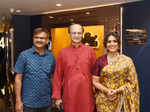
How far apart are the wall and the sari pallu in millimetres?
1878

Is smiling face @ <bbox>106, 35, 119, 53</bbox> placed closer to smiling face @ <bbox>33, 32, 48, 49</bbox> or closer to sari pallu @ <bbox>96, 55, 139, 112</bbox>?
sari pallu @ <bbox>96, 55, 139, 112</bbox>

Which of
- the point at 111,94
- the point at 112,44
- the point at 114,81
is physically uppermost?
the point at 112,44

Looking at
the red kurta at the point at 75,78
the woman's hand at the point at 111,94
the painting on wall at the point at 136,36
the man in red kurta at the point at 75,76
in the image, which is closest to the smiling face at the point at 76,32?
the man in red kurta at the point at 75,76

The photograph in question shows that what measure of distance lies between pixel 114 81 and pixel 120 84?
0.07 metres

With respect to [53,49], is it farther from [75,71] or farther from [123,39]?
[75,71]

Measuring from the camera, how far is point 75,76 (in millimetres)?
1998

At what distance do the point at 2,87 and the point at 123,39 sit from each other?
3066 mm

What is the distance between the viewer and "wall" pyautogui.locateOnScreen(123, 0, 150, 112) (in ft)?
12.4

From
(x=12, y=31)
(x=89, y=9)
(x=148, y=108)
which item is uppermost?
(x=89, y=9)

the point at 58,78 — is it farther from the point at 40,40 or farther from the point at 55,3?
the point at 55,3

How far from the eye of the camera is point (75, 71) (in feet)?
6.56

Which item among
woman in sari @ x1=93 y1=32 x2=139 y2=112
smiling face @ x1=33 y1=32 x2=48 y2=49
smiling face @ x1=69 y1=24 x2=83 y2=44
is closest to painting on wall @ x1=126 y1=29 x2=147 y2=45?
woman in sari @ x1=93 y1=32 x2=139 y2=112

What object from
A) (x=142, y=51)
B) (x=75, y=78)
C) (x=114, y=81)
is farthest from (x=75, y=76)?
(x=142, y=51)

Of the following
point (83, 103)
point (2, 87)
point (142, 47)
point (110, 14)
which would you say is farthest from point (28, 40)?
point (83, 103)
